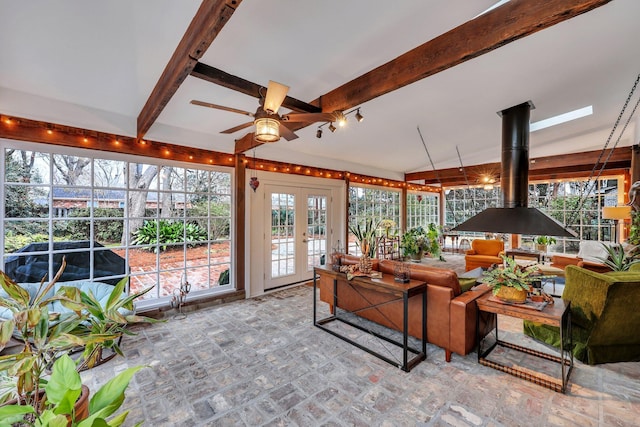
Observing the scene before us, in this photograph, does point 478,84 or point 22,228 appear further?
point 478,84

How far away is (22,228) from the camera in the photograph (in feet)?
9.71

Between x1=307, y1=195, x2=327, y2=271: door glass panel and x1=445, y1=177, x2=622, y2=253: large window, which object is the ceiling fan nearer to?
x1=307, y1=195, x2=327, y2=271: door glass panel

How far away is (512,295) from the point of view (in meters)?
2.43

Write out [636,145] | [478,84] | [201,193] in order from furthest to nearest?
[636,145] → [201,193] → [478,84]

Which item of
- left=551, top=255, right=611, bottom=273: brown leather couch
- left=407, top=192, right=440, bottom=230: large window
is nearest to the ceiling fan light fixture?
left=551, top=255, right=611, bottom=273: brown leather couch

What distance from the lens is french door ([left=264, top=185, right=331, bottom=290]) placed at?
4.95m

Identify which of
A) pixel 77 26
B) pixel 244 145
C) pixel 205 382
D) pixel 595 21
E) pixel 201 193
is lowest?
pixel 205 382

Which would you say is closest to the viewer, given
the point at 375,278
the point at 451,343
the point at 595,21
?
the point at 595,21

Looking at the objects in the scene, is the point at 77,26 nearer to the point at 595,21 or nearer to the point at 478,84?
the point at 478,84

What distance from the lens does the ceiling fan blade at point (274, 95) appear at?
6.39 ft

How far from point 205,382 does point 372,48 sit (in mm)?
3233

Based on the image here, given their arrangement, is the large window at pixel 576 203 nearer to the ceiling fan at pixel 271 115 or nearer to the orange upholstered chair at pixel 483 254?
the orange upholstered chair at pixel 483 254

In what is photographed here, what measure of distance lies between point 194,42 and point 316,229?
4198 mm

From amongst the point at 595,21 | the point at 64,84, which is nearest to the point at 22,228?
the point at 64,84
